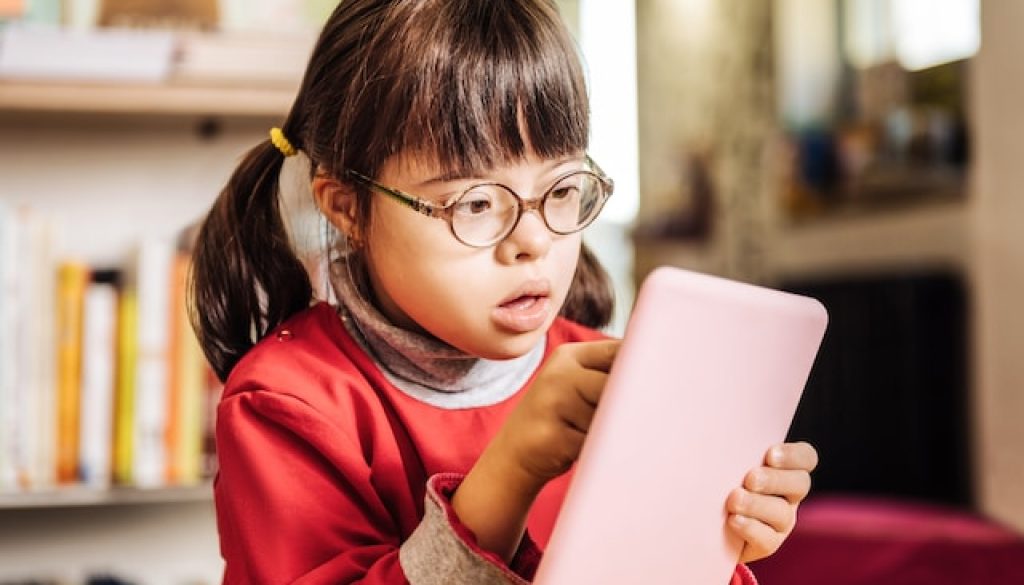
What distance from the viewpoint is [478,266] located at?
75 cm

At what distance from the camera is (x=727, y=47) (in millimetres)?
5074

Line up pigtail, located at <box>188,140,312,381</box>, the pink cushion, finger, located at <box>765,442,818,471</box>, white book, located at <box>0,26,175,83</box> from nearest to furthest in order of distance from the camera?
finger, located at <box>765,442,818,471</box>
pigtail, located at <box>188,140,312,381</box>
the pink cushion
white book, located at <box>0,26,175,83</box>

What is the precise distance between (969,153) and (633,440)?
9.32 ft

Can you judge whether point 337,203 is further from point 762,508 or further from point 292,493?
point 762,508

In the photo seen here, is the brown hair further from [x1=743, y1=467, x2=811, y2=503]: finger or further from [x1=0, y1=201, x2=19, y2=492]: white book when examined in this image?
[x1=0, y1=201, x2=19, y2=492]: white book

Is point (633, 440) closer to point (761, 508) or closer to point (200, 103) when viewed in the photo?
point (761, 508)

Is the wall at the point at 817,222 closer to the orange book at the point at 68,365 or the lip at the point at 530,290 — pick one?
the orange book at the point at 68,365

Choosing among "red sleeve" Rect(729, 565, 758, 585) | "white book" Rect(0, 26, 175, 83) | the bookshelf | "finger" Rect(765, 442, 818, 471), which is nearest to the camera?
"finger" Rect(765, 442, 818, 471)

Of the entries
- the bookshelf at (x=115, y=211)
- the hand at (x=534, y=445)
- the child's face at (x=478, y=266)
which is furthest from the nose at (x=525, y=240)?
the bookshelf at (x=115, y=211)

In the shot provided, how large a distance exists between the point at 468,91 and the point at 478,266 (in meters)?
0.11

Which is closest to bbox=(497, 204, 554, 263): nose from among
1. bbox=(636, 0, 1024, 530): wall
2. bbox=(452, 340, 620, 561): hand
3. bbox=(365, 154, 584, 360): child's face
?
bbox=(365, 154, 584, 360): child's face

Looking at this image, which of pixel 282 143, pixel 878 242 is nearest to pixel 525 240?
pixel 282 143

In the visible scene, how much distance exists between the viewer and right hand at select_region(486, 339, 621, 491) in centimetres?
62

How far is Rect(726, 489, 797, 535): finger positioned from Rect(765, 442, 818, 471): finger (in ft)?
0.06
